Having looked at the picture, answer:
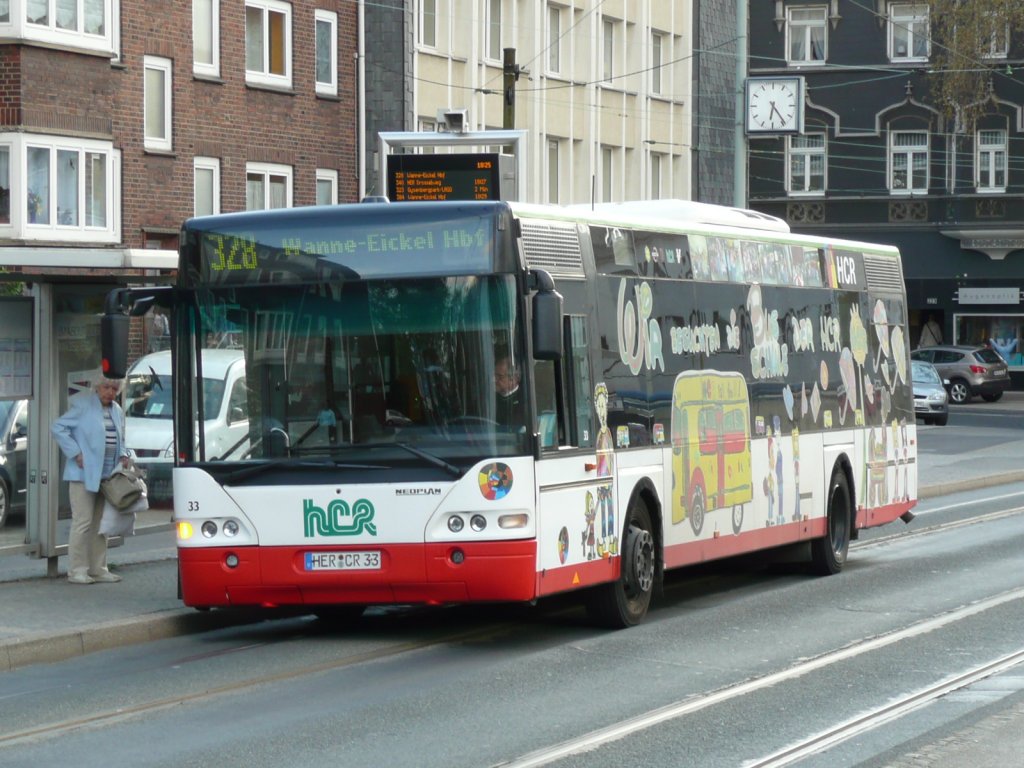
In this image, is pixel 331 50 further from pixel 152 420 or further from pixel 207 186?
pixel 152 420

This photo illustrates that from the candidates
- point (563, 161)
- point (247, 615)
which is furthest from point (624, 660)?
point (563, 161)

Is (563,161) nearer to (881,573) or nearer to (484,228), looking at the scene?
(881,573)

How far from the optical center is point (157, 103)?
115 feet

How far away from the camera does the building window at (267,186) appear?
124 feet

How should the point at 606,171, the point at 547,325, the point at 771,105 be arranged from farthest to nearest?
the point at 606,171 → the point at 771,105 → the point at 547,325

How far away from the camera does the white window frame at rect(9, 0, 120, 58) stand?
30438 mm

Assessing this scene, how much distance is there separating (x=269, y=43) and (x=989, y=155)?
31.0 m

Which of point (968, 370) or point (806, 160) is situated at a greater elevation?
point (806, 160)

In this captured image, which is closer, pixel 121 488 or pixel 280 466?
pixel 280 466

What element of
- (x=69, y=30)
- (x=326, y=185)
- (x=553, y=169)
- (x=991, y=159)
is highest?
(x=991, y=159)

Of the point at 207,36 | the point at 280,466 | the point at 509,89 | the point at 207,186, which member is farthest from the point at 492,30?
the point at 280,466

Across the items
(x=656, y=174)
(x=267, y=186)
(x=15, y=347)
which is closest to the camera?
(x=15, y=347)

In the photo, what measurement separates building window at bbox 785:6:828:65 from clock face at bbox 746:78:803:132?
32.9 meters

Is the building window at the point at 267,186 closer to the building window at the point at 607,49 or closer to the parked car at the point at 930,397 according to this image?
the building window at the point at 607,49
